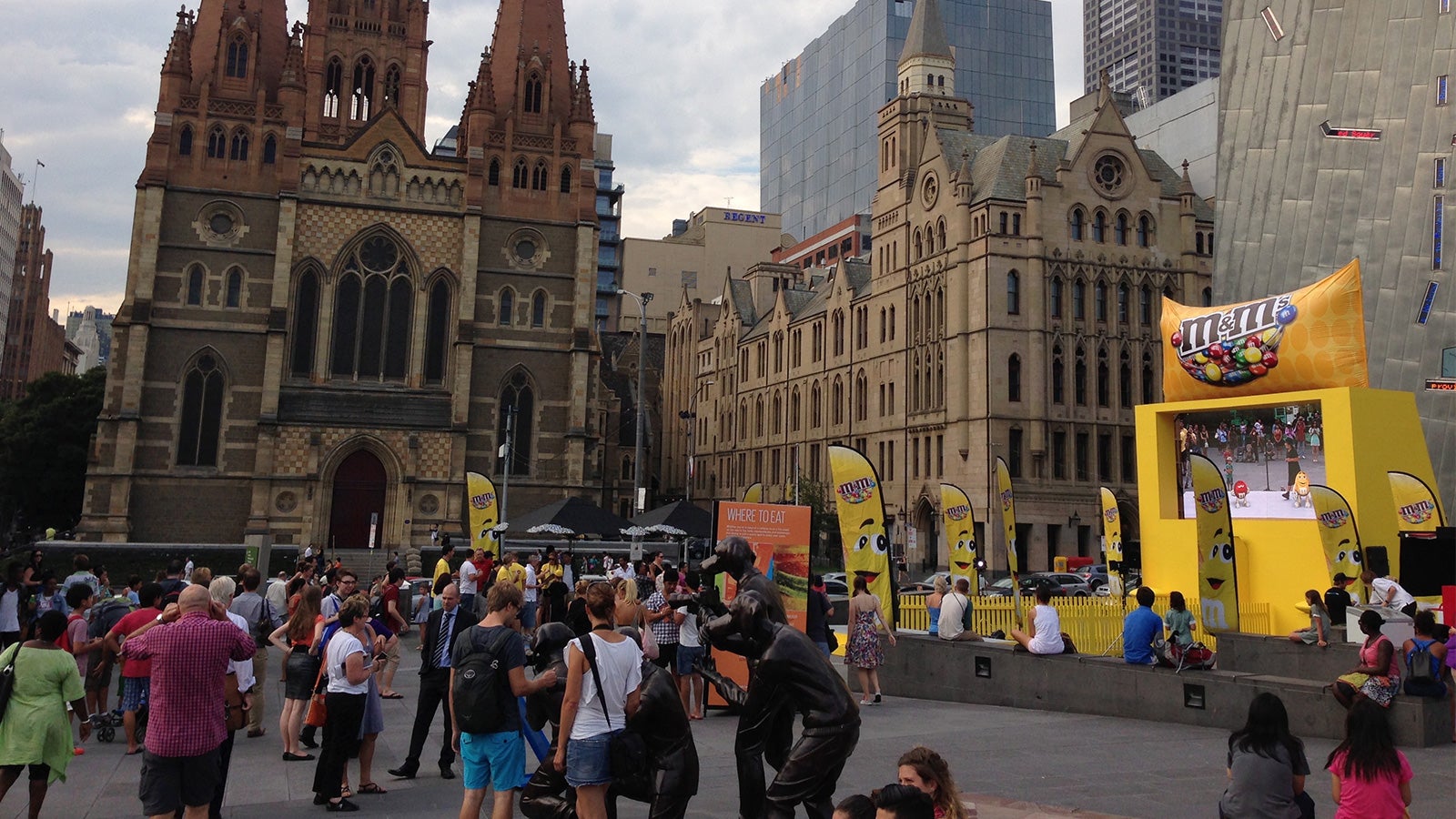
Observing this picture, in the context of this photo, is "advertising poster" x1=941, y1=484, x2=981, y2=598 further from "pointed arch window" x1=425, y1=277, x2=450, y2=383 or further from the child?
"pointed arch window" x1=425, y1=277, x2=450, y2=383

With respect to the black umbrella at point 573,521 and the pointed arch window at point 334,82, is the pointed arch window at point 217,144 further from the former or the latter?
the black umbrella at point 573,521

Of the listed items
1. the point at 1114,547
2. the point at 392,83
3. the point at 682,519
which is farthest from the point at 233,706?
the point at 392,83

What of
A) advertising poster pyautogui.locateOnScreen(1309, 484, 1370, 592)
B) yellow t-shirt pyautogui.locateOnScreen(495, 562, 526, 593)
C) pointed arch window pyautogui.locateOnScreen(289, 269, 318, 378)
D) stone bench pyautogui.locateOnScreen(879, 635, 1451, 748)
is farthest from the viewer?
pointed arch window pyautogui.locateOnScreen(289, 269, 318, 378)

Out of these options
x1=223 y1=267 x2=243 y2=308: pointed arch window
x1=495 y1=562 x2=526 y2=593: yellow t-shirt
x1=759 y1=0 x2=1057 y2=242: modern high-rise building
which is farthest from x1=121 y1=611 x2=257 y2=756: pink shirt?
x1=759 y1=0 x2=1057 y2=242: modern high-rise building

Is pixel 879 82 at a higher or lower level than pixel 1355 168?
higher

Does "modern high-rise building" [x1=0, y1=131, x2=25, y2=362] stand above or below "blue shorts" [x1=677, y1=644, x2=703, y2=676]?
above

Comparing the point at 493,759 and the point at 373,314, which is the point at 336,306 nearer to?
the point at 373,314

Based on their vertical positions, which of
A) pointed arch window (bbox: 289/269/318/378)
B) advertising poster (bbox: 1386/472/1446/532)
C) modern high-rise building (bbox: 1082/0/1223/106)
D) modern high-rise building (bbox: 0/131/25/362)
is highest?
modern high-rise building (bbox: 1082/0/1223/106)

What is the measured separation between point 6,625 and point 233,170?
117 ft

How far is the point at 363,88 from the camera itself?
50531 mm

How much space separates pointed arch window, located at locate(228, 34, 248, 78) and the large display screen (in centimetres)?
4003

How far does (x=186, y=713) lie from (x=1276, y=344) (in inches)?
841

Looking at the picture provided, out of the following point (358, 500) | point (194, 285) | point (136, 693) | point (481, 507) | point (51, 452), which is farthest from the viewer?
point (51, 452)

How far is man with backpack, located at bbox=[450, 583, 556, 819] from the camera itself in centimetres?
712
